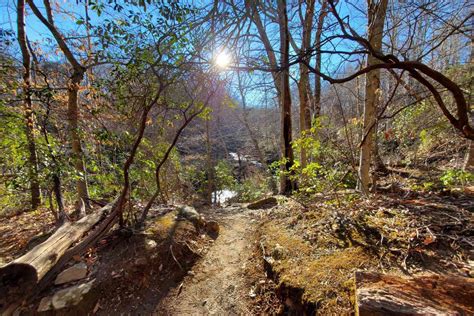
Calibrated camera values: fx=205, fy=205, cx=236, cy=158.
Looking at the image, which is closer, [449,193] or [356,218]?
[356,218]

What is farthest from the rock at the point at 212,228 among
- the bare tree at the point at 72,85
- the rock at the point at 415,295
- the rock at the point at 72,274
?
the rock at the point at 415,295

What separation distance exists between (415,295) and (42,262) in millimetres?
2916

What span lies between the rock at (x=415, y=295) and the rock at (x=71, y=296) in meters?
2.32

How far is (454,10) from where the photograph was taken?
2.04 meters

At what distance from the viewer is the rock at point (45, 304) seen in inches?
70.6

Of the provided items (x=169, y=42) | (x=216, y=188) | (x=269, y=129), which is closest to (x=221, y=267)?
Answer: (x=169, y=42)

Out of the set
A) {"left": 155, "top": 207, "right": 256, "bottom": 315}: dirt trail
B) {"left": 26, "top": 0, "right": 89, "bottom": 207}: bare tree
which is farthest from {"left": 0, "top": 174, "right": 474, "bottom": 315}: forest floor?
{"left": 26, "top": 0, "right": 89, "bottom": 207}: bare tree

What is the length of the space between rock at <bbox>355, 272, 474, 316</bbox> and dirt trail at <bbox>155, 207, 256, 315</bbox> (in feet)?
3.66

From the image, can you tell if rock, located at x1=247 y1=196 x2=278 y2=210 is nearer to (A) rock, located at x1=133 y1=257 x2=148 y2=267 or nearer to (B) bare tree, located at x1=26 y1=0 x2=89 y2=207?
(A) rock, located at x1=133 y1=257 x2=148 y2=267

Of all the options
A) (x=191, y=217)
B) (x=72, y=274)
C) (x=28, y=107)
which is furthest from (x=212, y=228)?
(x=28, y=107)

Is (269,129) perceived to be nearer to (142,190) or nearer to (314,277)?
(142,190)

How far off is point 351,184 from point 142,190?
5066mm

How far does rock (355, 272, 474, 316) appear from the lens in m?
1.06

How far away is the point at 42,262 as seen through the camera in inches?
74.8
